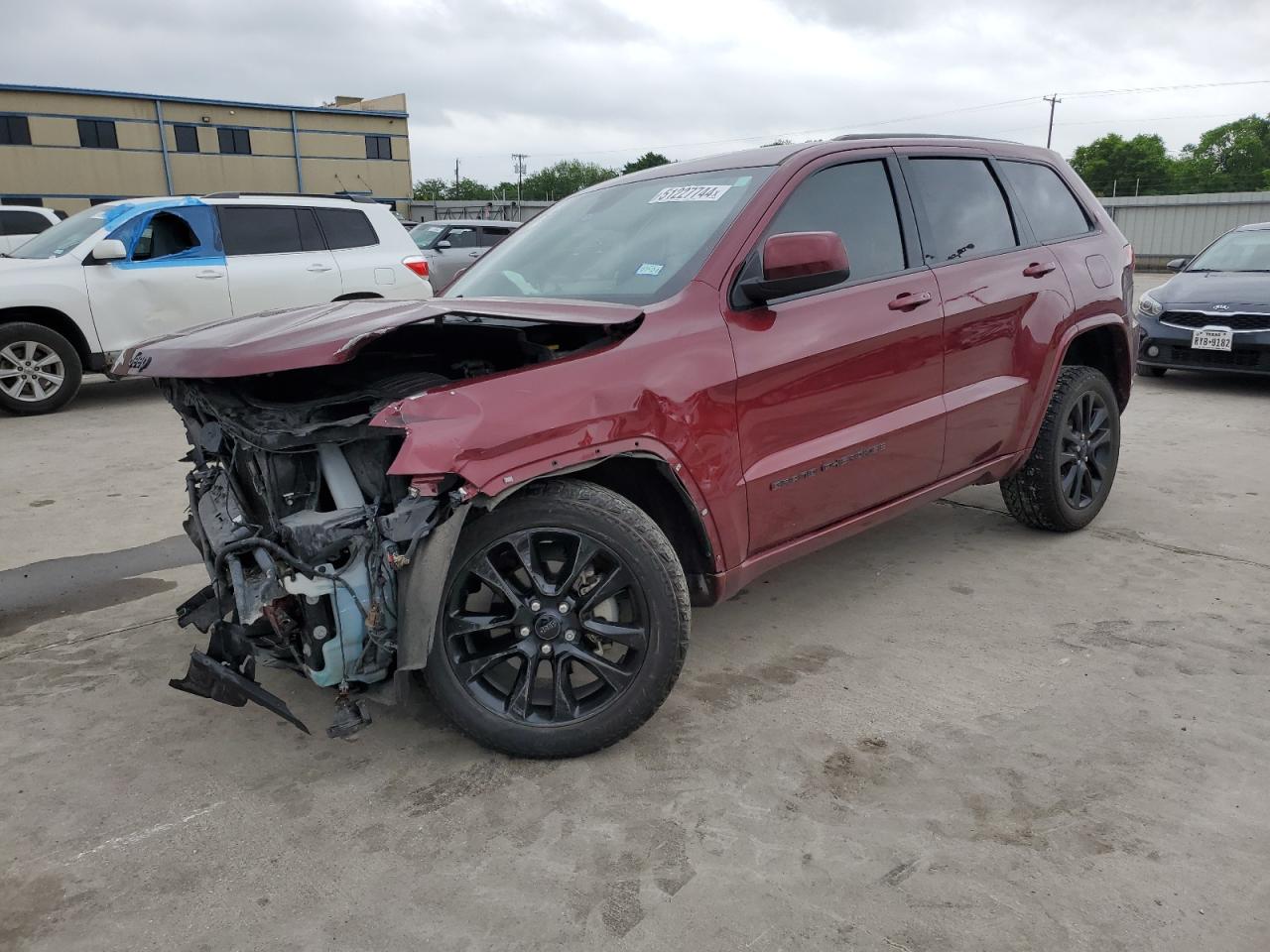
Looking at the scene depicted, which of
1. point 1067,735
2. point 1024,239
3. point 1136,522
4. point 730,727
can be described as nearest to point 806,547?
point 730,727

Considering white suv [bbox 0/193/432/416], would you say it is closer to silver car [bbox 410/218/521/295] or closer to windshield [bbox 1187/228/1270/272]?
silver car [bbox 410/218/521/295]

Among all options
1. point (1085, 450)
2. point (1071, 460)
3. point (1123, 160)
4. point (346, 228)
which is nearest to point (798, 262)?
point (1071, 460)

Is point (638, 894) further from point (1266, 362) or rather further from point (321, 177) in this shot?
point (321, 177)

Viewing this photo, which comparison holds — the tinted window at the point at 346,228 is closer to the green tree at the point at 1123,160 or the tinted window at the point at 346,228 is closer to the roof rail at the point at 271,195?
the roof rail at the point at 271,195

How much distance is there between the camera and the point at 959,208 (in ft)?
12.8

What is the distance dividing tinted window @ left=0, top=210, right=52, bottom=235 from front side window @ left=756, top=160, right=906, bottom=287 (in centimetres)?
1392

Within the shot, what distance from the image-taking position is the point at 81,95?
112 ft

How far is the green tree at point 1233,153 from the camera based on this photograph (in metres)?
76.5

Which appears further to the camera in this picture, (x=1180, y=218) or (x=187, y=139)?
(x=187, y=139)

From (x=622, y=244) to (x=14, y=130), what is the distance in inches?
1538

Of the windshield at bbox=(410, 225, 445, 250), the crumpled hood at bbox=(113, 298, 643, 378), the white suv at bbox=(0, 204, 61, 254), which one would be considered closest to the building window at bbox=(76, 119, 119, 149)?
the white suv at bbox=(0, 204, 61, 254)

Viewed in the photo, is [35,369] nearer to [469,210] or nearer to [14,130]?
[469,210]

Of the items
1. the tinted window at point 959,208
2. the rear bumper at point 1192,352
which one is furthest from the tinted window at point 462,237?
the tinted window at point 959,208

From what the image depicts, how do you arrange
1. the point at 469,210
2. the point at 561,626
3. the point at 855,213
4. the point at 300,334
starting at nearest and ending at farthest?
the point at 300,334 < the point at 561,626 < the point at 855,213 < the point at 469,210
